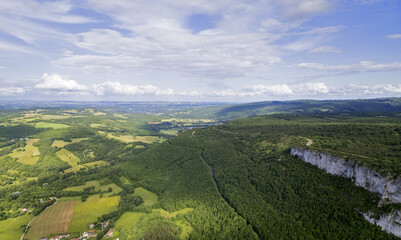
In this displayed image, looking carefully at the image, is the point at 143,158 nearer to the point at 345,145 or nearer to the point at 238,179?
the point at 238,179

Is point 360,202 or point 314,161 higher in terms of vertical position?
point 314,161

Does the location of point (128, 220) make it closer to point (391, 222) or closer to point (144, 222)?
point (144, 222)

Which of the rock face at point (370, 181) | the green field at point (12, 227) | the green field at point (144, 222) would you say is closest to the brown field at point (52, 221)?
the green field at point (12, 227)

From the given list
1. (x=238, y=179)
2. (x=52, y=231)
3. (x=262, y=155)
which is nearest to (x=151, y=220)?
(x=52, y=231)

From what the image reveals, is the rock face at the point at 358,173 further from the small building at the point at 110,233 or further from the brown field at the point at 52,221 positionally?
the brown field at the point at 52,221

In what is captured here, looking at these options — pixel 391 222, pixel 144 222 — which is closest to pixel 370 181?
pixel 391 222

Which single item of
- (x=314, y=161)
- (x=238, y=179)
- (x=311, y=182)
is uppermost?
(x=314, y=161)
